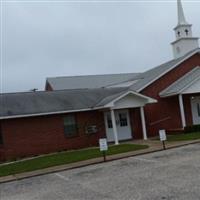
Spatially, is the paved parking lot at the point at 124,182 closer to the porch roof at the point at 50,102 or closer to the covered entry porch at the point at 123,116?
the covered entry porch at the point at 123,116

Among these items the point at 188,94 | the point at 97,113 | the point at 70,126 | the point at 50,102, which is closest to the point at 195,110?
the point at 188,94

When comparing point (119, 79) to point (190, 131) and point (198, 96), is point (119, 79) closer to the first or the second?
point (198, 96)

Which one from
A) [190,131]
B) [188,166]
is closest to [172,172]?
[188,166]

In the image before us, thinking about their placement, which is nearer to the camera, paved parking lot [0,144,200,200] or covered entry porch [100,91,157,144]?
paved parking lot [0,144,200,200]

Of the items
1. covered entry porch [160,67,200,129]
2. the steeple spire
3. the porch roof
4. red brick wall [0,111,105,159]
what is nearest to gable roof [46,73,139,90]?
the steeple spire

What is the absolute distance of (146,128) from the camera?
23828 mm

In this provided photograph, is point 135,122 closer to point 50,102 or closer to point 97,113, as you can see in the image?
point 97,113

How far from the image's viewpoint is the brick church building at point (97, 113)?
20.7 metres

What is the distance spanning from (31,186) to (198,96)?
17.1 meters

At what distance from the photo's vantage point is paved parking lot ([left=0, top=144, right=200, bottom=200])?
824 centimetres

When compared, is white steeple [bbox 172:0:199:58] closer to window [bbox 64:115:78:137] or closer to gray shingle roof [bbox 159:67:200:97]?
gray shingle roof [bbox 159:67:200:97]

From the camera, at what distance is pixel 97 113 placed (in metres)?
22.8

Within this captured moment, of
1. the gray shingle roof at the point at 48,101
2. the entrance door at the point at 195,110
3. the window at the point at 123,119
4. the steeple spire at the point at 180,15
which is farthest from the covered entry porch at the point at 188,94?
the steeple spire at the point at 180,15

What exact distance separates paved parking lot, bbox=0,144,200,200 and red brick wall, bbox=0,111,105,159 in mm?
8132
